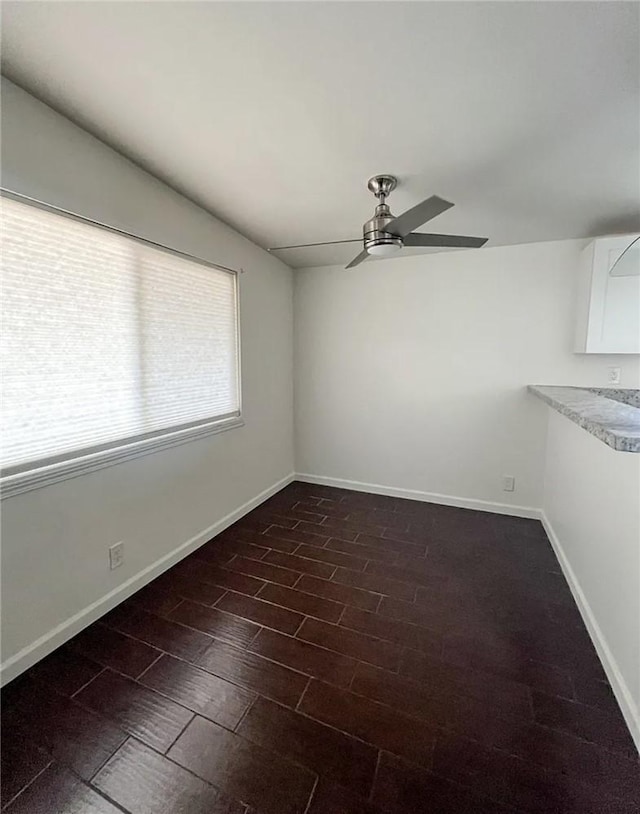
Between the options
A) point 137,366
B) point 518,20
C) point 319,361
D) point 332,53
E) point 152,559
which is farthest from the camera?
point 319,361

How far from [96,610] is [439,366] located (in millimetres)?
3169

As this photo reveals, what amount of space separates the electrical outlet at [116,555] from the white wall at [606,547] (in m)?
2.46

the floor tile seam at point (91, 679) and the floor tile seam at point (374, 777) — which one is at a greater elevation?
the floor tile seam at point (91, 679)

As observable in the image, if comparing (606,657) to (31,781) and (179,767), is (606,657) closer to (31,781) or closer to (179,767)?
(179,767)

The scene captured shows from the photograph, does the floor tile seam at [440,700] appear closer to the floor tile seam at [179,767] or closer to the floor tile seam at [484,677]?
the floor tile seam at [484,677]

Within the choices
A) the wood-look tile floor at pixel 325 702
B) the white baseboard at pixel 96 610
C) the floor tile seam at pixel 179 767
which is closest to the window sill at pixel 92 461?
the white baseboard at pixel 96 610

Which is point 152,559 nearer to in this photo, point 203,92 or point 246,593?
point 246,593

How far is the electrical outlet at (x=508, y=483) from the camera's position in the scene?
10.5 feet

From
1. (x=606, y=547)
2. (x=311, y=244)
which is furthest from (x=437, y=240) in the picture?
(x=606, y=547)

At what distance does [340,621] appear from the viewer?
1892 mm

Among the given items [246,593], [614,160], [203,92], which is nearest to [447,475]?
[246,593]

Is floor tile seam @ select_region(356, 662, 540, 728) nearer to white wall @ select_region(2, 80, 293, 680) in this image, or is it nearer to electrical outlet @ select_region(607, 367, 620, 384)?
white wall @ select_region(2, 80, 293, 680)

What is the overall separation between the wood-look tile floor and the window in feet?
3.17

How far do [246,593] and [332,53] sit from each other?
8.49ft
